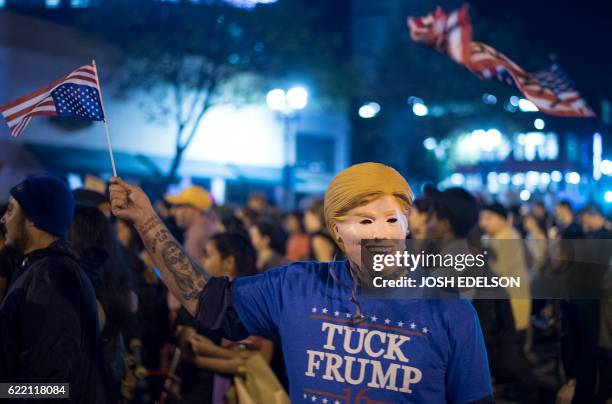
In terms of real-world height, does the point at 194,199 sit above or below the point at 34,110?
above

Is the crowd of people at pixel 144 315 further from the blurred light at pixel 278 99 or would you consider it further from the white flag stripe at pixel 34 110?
the blurred light at pixel 278 99

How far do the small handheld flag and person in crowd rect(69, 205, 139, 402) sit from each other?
0.89 metres

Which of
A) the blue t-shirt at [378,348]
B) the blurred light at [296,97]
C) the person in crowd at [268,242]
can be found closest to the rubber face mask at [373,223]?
the blue t-shirt at [378,348]

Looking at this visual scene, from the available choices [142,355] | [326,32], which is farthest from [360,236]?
[326,32]

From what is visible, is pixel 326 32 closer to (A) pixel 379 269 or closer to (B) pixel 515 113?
(B) pixel 515 113

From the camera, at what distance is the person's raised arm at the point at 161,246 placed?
2844 mm

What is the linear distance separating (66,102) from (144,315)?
2.51 metres

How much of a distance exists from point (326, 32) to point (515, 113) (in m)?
16.2

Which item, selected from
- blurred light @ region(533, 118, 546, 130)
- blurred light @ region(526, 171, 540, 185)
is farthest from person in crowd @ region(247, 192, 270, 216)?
blurred light @ region(526, 171, 540, 185)

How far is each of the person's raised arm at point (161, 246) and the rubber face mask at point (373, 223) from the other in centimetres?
62

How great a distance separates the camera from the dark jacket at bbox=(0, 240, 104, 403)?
10.7ft

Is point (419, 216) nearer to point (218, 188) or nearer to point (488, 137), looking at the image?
point (218, 188)

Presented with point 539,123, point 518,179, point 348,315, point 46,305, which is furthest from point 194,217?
point 518,179

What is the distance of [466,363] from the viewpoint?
251 cm
